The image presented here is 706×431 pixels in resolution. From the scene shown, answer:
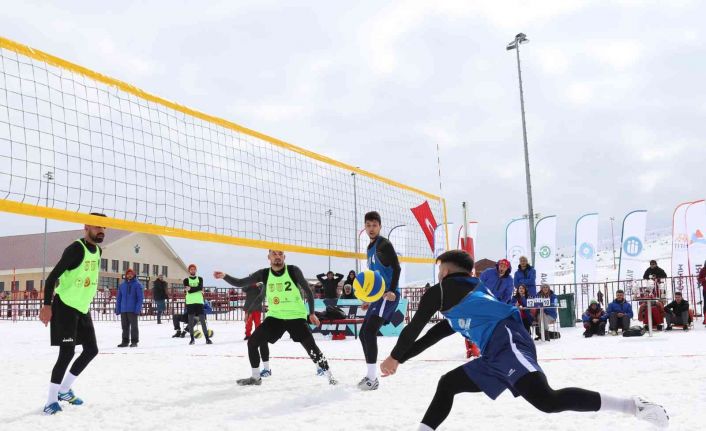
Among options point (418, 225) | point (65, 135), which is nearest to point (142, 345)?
point (418, 225)

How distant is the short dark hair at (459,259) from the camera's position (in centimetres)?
313

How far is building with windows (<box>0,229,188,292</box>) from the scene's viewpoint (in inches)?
1791

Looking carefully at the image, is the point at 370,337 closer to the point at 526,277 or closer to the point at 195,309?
the point at 526,277


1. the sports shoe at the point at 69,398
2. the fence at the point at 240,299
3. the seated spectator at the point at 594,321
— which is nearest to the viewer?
the sports shoe at the point at 69,398

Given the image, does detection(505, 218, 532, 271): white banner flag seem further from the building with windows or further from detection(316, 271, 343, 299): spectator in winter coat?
the building with windows

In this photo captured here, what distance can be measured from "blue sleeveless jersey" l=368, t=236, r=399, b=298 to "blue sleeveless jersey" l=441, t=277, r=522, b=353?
107 inches

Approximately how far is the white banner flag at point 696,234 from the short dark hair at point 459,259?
58.7ft

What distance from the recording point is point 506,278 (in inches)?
351

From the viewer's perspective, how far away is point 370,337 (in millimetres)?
5746

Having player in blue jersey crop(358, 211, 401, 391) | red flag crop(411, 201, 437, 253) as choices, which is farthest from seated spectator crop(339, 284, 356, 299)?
player in blue jersey crop(358, 211, 401, 391)

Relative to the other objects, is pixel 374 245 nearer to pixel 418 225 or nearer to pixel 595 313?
pixel 418 225

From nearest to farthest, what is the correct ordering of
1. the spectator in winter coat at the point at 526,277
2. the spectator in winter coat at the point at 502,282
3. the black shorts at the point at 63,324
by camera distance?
the black shorts at the point at 63,324, the spectator in winter coat at the point at 502,282, the spectator in winter coat at the point at 526,277

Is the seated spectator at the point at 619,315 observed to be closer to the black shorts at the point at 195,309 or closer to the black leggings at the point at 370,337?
the black leggings at the point at 370,337

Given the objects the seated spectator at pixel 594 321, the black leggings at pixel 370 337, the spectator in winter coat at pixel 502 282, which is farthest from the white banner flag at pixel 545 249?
the black leggings at pixel 370 337
